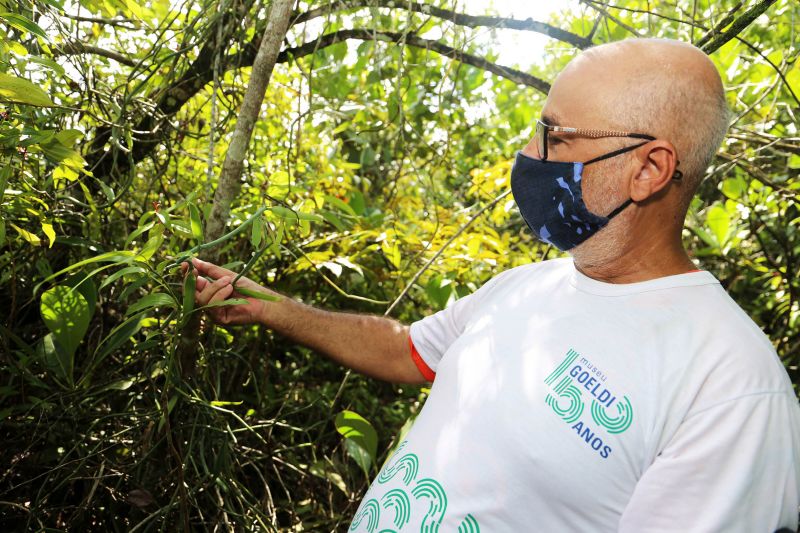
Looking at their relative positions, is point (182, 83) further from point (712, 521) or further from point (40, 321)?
point (712, 521)

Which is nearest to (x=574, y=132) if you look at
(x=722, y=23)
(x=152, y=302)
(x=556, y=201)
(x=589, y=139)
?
(x=589, y=139)

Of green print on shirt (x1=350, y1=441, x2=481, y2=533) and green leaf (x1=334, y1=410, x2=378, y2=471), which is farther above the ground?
green print on shirt (x1=350, y1=441, x2=481, y2=533)

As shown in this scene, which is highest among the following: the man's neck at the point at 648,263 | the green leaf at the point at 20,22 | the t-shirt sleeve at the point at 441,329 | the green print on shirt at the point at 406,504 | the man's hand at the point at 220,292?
the green leaf at the point at 20,22

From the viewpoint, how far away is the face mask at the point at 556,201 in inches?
61.6

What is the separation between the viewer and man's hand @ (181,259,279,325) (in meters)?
1.58

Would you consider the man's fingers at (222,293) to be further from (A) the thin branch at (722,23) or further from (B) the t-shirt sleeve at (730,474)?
(A) the thin branch at (722,23)

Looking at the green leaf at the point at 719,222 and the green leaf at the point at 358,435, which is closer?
the green leaf at the point at 358,435

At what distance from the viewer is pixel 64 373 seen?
5.72 feet

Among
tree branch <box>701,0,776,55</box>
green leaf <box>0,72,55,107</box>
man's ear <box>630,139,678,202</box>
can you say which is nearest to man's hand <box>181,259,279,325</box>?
green leaf <box>0,72,55,107</box>

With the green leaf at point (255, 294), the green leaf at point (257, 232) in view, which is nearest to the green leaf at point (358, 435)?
the green leaf at point (255, 294)

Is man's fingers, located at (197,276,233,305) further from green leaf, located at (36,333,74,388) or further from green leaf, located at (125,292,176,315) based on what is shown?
green leaf, located at (36,333,74,388)

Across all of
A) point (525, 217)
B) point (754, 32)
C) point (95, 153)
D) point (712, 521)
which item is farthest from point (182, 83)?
point (754, 32)

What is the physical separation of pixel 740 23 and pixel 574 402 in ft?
3.81

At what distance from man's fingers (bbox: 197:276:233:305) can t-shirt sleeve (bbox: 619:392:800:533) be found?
0.99 m
